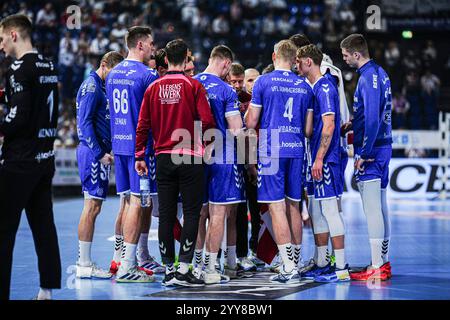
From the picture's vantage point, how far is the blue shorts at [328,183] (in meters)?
7.16

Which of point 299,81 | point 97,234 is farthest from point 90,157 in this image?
point 97,234

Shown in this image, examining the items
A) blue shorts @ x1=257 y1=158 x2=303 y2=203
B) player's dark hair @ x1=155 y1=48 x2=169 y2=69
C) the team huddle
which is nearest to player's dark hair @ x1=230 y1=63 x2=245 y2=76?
player's dark hair @ x1=155 y1=48 x2=169 y2=69

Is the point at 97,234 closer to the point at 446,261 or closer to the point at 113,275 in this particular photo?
the point at 113,275

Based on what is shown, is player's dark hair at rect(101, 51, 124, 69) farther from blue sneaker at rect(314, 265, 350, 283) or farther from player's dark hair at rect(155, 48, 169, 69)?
blue sneaker at rect(314, 265, 350, 283)

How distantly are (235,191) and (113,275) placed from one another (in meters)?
1.49

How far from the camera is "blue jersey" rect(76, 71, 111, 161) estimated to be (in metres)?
7.35

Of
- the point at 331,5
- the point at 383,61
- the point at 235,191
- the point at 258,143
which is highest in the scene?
the point at 331,5

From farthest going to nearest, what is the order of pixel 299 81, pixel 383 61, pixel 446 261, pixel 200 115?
1. pixel 383 61
2. pixel 446 261
3. pixel 299 81
4. pixel 200 115

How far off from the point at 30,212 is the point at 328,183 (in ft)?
9.22

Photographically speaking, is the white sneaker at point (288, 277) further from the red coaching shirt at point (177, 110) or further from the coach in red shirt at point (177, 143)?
the red coaching shirt at point (177, 110)

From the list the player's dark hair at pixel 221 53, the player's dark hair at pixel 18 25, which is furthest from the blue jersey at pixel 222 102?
the player's dark hair at pixel 18 25

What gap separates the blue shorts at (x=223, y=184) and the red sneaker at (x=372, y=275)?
1333 millimetres

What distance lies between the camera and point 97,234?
1071cm

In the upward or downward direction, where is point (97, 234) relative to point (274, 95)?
downward
